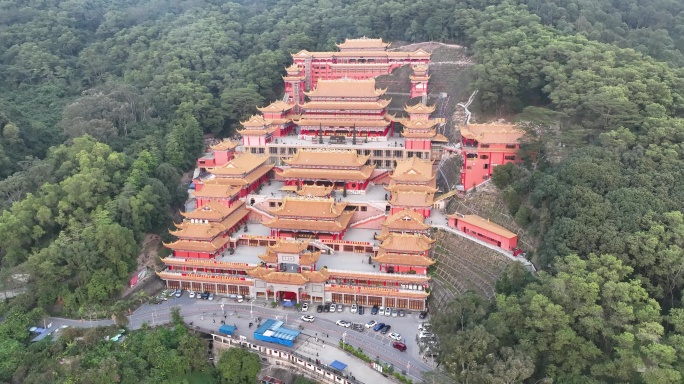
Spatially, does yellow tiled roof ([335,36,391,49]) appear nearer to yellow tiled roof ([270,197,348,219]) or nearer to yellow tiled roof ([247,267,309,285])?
yellow tiled roof ([270,197,348,219])

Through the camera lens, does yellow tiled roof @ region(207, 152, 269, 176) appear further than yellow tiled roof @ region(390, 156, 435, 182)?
Yes

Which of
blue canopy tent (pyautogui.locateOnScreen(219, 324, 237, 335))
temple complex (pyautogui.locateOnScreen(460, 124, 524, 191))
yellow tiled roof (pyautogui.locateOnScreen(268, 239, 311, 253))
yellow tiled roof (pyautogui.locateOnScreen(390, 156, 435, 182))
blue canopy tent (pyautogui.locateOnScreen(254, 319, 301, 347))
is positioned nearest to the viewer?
blue canopy tent (pyautogui.locateOnScreen(254, 319, 301, 347))

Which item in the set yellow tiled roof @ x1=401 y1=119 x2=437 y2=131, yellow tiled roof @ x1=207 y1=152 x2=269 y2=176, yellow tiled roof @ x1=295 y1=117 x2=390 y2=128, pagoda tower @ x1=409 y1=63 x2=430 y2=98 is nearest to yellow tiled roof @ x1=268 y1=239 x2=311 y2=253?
yellow tiled roof @ x1=207 y1=152 x2=269 y2=176

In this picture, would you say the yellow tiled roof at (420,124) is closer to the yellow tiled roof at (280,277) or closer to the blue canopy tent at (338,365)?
the yellow tiled roof at (280,277)

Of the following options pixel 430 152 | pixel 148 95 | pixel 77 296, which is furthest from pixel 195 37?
pixel 77 296

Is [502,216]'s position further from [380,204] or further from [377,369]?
[377,369]

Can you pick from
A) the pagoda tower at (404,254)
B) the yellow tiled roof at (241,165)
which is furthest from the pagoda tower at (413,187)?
the yellow tiled roof at (241,165)
